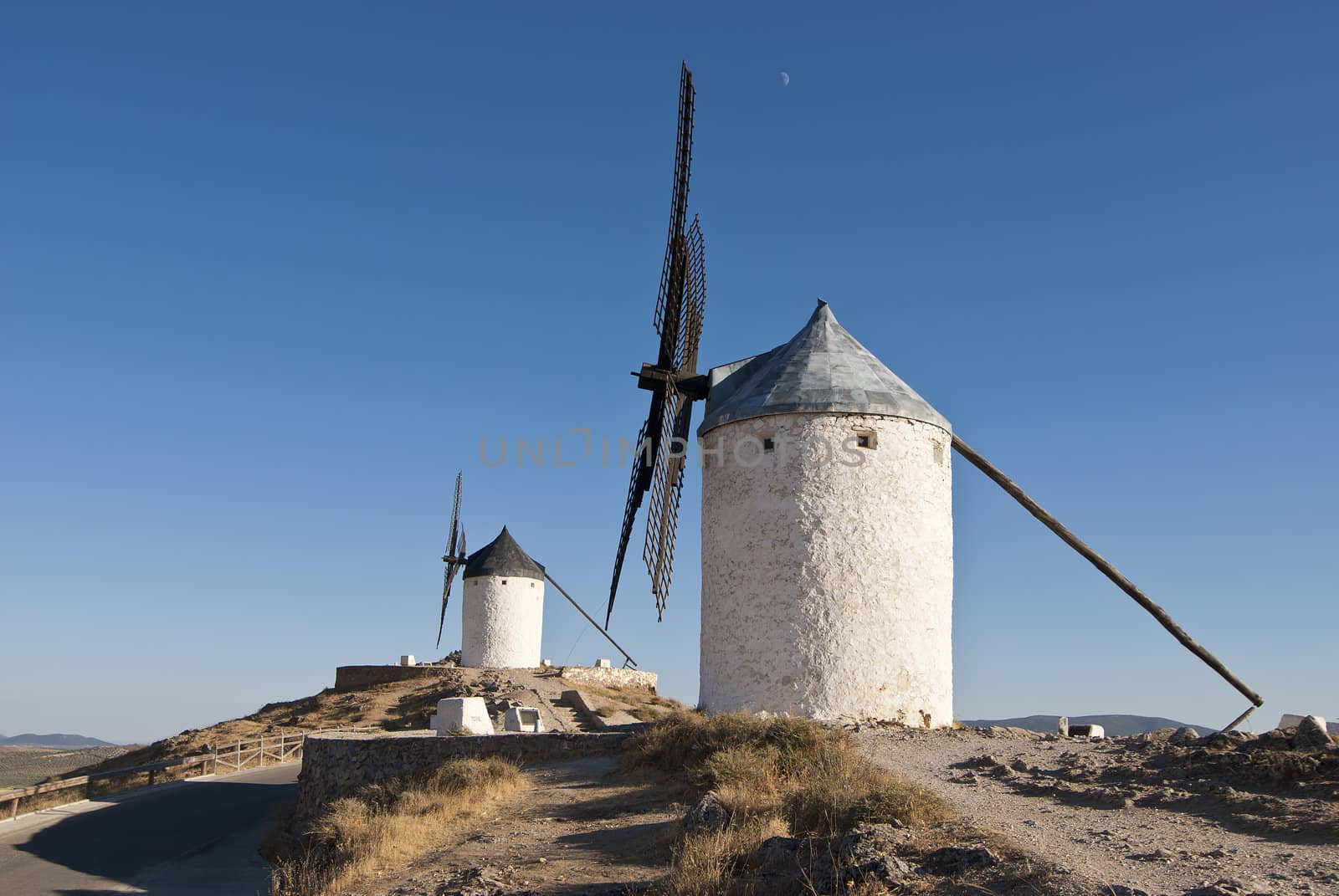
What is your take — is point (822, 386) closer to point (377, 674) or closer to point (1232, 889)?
point (1232, 889)

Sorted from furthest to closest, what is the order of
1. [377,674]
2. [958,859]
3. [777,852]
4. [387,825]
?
[377,674], [387,825], [777,852], [958,859]

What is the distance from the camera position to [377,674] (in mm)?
30547

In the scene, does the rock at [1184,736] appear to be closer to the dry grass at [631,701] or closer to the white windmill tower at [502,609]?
the dry grass at [631,701]

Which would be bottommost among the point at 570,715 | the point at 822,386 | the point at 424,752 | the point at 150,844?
the point at 150,844

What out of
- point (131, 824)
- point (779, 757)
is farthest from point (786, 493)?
point (131, 824)

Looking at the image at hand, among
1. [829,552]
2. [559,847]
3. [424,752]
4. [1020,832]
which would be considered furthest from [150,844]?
[1020,832]

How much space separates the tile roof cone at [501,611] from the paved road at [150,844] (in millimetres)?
12240

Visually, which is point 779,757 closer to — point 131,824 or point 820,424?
point 820,424

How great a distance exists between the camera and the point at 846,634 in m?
12.2

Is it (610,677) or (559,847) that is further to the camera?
(610,677)

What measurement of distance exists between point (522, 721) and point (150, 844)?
16.4 ft

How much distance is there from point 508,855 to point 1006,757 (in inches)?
186

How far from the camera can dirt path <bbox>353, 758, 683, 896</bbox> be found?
7.40 meters

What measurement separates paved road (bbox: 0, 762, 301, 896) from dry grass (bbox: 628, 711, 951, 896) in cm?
477
